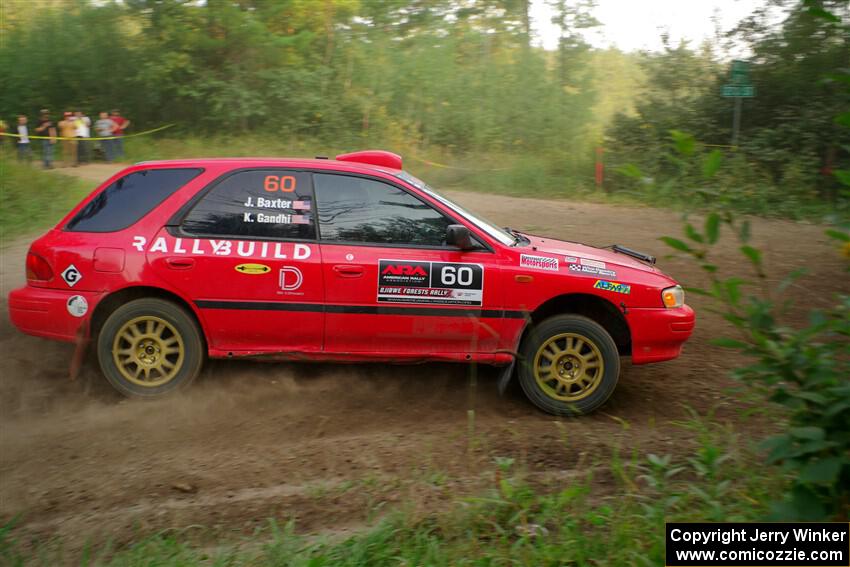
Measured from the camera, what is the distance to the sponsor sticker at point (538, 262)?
5.59m

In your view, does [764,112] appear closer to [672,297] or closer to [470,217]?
[672,297]

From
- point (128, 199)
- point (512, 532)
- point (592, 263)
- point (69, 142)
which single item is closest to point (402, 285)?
point (592, 263)

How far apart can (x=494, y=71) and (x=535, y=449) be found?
64.3ft

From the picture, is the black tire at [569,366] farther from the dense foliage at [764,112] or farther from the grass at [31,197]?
the dense foliage at [764,112]

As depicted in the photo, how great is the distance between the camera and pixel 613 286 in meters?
5.58

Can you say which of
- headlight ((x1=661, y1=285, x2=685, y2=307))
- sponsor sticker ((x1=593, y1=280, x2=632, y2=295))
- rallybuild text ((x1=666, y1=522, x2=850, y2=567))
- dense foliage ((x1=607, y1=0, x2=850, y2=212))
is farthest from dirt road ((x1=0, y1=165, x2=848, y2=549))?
dense foliage ((x1=607, y1=0, x2=850, y2=212))

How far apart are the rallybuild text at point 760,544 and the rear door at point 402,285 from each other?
255cm

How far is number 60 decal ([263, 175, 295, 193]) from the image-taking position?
5.73 m

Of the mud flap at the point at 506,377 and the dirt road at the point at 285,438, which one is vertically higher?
the mud flap at the point at 506,377

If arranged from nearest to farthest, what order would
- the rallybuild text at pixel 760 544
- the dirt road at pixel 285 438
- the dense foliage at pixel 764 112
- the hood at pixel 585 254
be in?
the rallybuild text at pixel 760 544
the dirt road at pixel 285 438
the hood at pixel 585 254
the dense foliage at pixel 764 112

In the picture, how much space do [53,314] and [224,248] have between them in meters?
1.34

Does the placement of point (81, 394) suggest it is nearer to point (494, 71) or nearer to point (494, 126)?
point (494, 126)

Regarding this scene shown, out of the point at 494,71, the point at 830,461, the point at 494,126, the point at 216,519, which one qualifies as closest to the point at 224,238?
the point at 216,519

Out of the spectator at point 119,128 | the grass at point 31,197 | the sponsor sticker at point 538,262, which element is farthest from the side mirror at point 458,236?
the spectator at point 119,128
